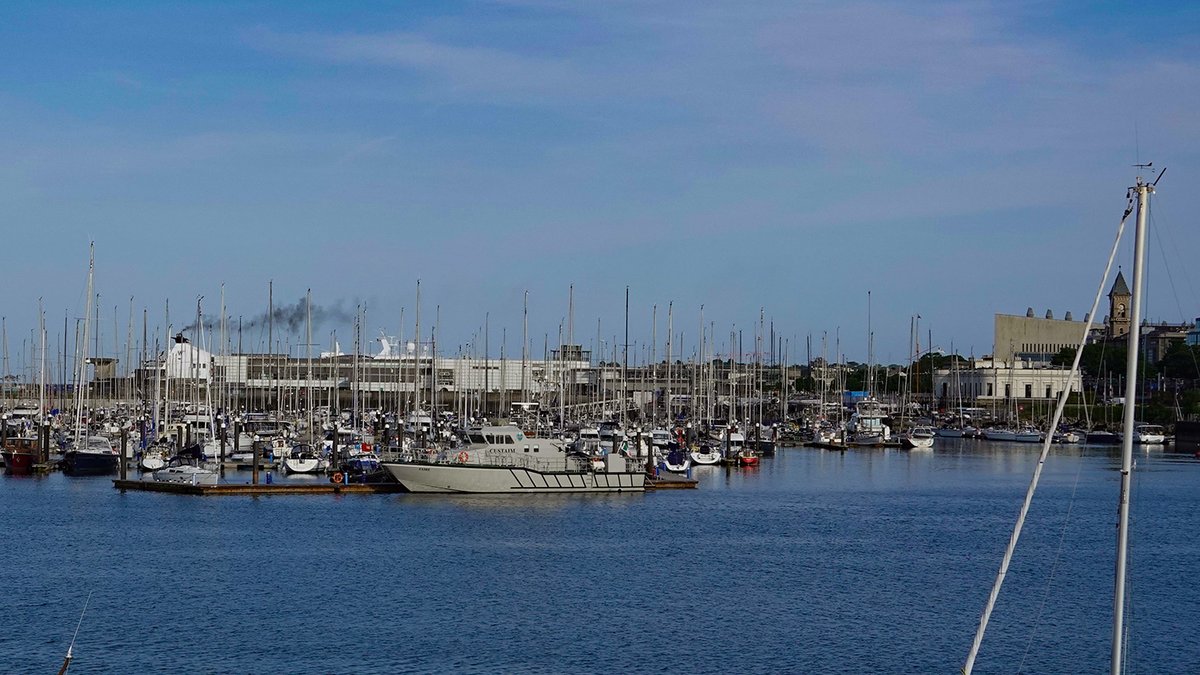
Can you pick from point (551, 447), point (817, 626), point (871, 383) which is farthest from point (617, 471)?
point (871, 383)

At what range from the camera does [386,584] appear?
156 ft

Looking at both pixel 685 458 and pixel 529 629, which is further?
pixel 685 458

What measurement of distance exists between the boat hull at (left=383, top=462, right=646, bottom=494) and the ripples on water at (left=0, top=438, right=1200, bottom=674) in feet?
2.69

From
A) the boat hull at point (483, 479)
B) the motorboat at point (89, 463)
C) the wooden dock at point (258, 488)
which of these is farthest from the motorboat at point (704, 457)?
the motorboat at point (89, 463)

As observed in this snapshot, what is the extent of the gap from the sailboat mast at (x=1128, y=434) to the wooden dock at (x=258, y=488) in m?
53.1

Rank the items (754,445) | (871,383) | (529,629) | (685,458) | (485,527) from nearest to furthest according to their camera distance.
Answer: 1. (529,629)
2. (485,527)
3. (685,458)
4. (754,445)
5. (871,383)

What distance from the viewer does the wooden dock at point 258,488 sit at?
7344 cm

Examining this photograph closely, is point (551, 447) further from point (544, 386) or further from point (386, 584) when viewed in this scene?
point (544, 386)

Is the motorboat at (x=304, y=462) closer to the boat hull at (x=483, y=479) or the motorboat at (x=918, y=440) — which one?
the boat hull at (x=483, y=479)

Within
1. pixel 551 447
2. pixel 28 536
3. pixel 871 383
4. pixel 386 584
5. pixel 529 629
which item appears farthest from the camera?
pixel 871 383

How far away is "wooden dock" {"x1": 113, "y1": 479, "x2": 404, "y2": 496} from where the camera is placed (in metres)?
73.4

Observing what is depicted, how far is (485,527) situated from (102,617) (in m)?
22.8

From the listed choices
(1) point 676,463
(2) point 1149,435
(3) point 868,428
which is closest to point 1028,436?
(2) point 1149,435

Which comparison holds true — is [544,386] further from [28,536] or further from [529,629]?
[529,629]
